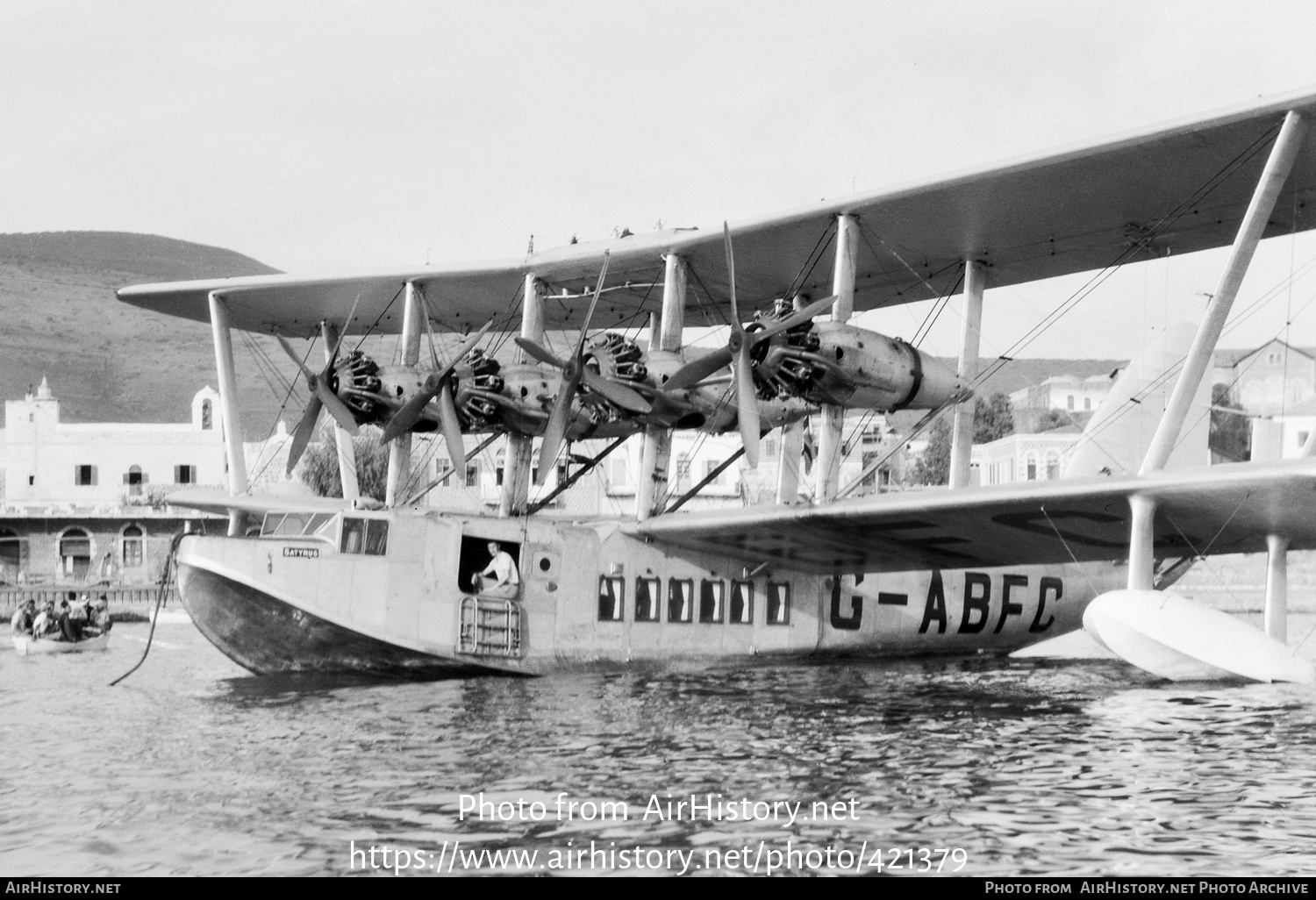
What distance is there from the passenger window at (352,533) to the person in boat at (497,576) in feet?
6.59

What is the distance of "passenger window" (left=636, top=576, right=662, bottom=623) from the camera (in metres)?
23.0

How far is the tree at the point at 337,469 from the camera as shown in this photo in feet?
207

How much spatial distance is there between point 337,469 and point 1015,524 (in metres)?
50.7

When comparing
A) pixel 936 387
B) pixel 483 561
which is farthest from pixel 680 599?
pixel 936 387

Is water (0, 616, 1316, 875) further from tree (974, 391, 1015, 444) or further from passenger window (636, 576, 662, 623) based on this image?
tree (974, 391, 1015, 444)

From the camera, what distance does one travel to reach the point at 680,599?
2352 cm

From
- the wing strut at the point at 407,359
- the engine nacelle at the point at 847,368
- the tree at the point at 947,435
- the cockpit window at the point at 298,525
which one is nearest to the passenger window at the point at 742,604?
the engine nacelle at the point at 847,368

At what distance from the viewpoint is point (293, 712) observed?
1728 cm

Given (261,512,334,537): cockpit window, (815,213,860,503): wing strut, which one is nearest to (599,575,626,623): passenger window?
(815,213,860,503): wing strut

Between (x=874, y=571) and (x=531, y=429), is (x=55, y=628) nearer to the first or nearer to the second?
(x=531, y=429)

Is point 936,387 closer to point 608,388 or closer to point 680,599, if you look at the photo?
point 608,388

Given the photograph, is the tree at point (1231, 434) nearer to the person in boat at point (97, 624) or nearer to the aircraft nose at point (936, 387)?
the aircraft nose at point (936, 387)

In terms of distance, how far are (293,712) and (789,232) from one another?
10.7 m
